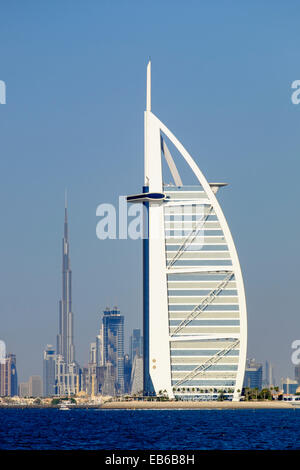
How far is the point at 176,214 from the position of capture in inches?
7539

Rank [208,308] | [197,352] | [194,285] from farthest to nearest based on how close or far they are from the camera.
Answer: [197,352]
[194,285]
[208,308]

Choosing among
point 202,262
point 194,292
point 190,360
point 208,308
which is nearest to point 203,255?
point 202,262

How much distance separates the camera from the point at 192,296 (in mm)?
189000

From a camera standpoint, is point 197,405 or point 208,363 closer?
point 197,405

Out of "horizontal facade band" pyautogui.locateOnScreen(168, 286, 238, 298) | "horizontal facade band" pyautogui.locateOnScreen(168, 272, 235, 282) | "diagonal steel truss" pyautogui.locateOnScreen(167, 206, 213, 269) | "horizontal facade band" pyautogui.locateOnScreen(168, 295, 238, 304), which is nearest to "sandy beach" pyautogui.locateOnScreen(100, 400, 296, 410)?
"horizontal facade band" pyautogui.locateOnScreen(168, 295, 238, 304)

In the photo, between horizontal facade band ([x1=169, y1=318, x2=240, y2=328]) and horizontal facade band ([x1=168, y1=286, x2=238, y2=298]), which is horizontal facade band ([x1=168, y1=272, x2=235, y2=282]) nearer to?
horizontal facade band ([x1=168, y1=286, x2=238, y2=298])

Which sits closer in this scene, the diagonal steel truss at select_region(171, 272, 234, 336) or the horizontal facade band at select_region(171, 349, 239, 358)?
the diagonal steel truss at select_region(171, 272, 234, 336)

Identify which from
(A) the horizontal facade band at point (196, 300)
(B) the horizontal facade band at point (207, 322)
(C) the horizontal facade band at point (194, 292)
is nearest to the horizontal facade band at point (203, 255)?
(C) the horizontal facade band at point (194, 292)

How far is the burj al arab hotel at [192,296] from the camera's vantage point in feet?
616

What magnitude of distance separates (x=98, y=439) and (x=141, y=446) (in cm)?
1014

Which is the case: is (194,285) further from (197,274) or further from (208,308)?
(208,308)

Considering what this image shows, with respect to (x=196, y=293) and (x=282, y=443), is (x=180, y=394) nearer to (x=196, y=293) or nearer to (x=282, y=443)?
(x=196, y=293)

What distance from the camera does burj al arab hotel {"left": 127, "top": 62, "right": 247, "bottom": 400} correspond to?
187750 millimetres
